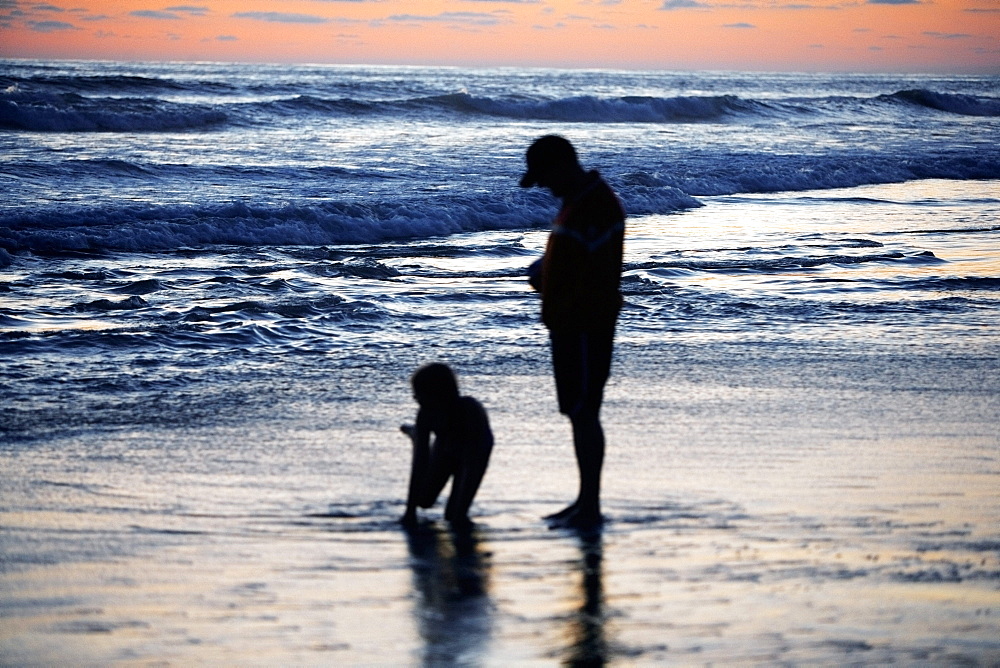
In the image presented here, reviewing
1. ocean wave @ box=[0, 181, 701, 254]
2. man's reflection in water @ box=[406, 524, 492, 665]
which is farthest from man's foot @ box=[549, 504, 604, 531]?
ocean wave @ box=[0, 181, 701, 254]

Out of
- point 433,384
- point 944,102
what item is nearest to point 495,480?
point 433,384

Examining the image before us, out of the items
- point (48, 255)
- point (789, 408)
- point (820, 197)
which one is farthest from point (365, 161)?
point (789, 408)

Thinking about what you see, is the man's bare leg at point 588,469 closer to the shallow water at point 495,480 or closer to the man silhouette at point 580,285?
the man silhouette at point 580,285

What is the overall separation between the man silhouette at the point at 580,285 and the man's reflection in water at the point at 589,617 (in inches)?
11.6

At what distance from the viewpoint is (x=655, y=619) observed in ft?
11.1

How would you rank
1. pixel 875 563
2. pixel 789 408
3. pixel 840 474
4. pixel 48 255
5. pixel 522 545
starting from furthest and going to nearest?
pixel 48 255 < pixel 789 408 < pixel 840 474 < pixel 522 545 < pixel 875 563

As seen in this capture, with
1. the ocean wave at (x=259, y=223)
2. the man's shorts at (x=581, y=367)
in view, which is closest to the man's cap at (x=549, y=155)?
the man's shorts at (x=581, y=367)

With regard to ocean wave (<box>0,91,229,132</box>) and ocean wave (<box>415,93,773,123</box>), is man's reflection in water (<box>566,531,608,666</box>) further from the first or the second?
ocean wave (<box>415,93,773,123</box>)

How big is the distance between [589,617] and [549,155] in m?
1.74

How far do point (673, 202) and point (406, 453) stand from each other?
43.5 feet

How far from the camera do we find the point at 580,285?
13.9 feet

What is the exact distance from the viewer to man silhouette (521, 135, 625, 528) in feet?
13.8

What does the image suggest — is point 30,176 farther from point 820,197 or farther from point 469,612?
point 469,612

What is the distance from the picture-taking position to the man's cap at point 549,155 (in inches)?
165
